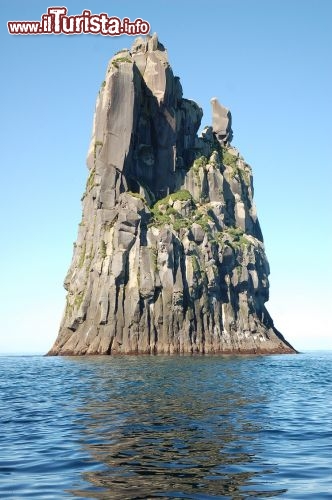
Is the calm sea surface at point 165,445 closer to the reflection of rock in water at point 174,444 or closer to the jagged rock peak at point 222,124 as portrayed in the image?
the reflection of rock in water at point 174,444

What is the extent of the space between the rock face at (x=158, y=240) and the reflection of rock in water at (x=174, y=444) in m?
67.9

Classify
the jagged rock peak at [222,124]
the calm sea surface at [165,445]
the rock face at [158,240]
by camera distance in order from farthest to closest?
1. the jagged rock peak at [222,124]
2. the rock face at [158,240]
3. the calm sea surface at [165,445]

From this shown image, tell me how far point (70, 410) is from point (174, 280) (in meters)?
76.6

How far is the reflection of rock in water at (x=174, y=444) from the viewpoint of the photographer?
1230 centimetres

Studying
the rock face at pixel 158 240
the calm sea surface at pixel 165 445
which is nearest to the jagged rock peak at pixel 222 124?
the rock face at pixel 158 240

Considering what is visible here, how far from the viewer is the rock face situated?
99562 mm

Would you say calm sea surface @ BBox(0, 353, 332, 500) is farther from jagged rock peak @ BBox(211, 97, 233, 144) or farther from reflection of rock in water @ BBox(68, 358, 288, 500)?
jagged rock peak @ BBox(211, 97, 233, 144)

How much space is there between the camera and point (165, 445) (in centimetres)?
1688

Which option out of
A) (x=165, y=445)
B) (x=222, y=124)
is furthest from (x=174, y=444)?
(x=222, y=124)

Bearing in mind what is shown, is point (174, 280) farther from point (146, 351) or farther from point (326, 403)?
point (326, 403)

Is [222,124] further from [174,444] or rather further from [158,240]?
[174,444]

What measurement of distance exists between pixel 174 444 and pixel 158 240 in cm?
8767

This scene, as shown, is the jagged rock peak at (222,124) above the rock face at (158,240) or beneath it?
above

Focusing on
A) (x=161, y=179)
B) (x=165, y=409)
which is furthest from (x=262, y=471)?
(x=161, y=179)
